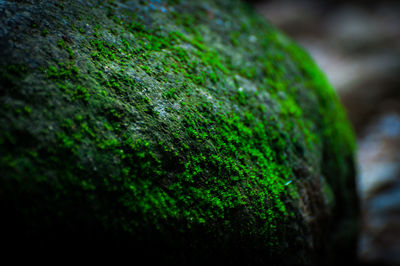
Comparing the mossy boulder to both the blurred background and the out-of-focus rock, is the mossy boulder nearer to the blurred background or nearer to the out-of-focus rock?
the out-of-focus rock

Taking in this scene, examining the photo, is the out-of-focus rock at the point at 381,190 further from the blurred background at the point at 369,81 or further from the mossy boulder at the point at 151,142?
the mossy boulder at the point at 151,142

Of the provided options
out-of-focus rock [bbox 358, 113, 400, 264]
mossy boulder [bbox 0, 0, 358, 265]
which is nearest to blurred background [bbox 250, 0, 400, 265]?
out-of-focus rock [bbox 358, 113, 400, 264]

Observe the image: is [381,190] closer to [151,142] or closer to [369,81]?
[369,81]

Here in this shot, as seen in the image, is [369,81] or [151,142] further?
[369,81]

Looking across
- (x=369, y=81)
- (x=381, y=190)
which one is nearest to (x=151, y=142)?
(x=381, y=190)

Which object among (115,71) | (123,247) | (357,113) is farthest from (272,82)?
(357,113)

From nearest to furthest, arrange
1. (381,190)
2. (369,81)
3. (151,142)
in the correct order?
(151,142), (381,190), (369,81)

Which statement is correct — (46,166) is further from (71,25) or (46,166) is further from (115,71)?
(71,25)
